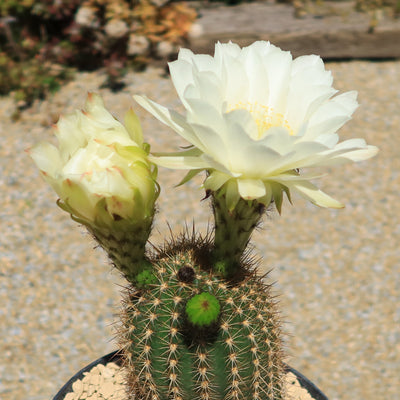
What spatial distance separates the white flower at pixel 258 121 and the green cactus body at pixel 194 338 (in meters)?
0.26

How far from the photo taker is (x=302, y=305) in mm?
2721

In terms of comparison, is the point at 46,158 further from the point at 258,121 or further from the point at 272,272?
the point at 272,272

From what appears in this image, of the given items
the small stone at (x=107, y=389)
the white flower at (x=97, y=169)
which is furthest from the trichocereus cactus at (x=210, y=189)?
the small stone at (x=107, y=389)

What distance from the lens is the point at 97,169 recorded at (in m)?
0.94

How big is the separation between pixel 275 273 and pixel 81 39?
226 centimetres

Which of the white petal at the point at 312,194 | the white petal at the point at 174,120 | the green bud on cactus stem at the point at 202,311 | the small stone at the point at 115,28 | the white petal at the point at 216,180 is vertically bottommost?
the small stone at the point at 115,28

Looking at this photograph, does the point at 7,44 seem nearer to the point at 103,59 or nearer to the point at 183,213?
the point at 103,59

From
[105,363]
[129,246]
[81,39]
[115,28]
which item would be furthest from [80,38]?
[129,246]

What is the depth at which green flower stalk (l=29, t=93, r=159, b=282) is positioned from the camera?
3.08 ft

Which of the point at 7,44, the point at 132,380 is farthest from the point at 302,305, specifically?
the point at 7,44

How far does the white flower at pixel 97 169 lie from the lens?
938mm

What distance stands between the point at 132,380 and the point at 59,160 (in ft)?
1.77

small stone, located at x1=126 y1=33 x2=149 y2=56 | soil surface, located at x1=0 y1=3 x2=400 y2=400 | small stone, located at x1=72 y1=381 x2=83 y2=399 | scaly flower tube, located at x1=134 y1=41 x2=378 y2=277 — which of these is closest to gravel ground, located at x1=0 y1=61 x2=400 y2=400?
soil surface, located at x1=0 y1=3 x2=400 y2=400

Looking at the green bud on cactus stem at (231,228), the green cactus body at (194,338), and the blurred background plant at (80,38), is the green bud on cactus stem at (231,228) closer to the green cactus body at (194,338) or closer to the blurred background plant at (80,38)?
the green cactus body at (194,338)
